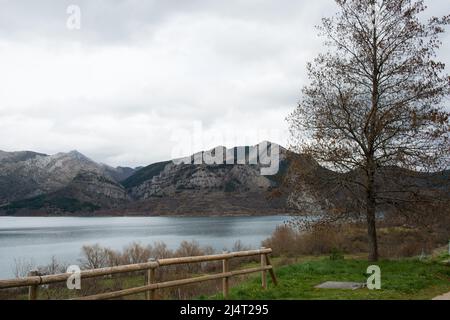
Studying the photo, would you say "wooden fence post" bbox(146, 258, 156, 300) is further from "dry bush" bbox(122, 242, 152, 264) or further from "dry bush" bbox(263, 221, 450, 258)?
"dry bush" bbox(263, 221, 450, 258)

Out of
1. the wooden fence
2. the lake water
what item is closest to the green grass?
the wooden fence

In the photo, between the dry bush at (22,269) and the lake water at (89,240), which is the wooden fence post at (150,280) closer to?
the lake water at (89,240)

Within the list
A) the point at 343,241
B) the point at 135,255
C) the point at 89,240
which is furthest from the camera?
the point at 89,240

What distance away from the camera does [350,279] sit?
17.0 meters

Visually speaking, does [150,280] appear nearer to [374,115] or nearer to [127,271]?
[127,271]

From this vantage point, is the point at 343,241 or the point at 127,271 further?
the point at 343,241

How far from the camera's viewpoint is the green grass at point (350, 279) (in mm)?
13445

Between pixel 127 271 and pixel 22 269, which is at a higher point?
pixel 127 271

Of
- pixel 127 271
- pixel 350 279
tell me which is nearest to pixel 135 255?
pixel 350 279

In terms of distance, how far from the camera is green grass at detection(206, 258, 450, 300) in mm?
13445

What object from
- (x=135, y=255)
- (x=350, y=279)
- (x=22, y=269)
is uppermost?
(x=350, y=279)

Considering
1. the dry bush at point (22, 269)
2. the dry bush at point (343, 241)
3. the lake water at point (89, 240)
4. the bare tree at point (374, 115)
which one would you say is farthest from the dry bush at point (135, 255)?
the bare tree at point (374, 115)
